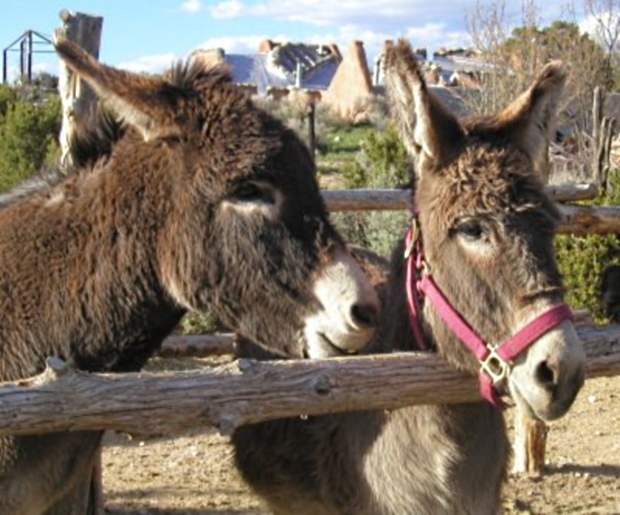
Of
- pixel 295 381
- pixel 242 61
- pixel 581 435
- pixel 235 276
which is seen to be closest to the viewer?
pixel 295 381

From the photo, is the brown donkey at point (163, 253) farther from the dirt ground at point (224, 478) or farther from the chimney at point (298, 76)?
Answer: the chimney at point (298, 76)

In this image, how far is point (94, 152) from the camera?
3.88m

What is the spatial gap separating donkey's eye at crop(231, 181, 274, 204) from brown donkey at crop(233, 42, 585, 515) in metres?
0.57

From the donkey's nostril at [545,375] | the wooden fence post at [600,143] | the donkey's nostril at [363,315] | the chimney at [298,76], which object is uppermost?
the donkey's nostril at [363,315]

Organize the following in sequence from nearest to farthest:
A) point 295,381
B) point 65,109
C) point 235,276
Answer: point 295,381 < point 235,276 < point 65,109

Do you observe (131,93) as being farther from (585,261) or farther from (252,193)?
(585,261)

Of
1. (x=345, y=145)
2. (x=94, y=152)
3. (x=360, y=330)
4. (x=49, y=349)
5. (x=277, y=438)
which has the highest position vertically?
Answer: (x=94, y=152)

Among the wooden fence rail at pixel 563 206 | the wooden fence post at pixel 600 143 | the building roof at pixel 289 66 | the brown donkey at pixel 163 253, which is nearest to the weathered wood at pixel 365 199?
the wooden fence rail at pixel 563 206

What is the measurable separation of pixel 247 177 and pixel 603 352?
1.61 meters

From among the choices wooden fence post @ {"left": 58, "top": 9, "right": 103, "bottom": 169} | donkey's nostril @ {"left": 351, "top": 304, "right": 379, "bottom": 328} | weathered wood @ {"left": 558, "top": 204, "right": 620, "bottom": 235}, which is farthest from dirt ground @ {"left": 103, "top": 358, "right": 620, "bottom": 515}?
donkey's nostril @ {"left": 351, "top": 304, "right": 379, "bottom": 328}

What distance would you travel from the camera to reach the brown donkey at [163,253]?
3535mm

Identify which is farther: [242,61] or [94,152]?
[242,61]

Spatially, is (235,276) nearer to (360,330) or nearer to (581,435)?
(360,330)

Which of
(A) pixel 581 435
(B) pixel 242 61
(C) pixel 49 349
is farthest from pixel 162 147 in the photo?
(B) pixel 242 61
